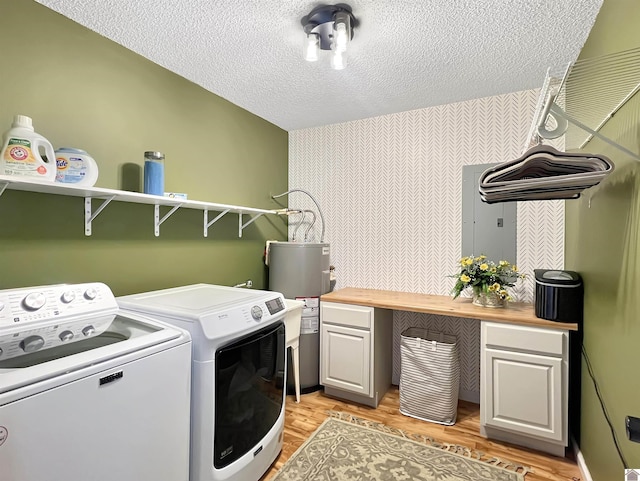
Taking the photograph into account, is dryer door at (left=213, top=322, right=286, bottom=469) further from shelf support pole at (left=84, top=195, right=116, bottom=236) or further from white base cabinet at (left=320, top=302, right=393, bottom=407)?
shelf support pole at (left=84, top=195, right=116, bottom=236)

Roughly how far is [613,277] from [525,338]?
70 cm

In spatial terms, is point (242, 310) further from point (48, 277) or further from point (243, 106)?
point (243, 106)

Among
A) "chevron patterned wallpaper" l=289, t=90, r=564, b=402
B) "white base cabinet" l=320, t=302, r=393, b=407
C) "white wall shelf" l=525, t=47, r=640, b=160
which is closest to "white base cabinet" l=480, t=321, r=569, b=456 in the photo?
"chevron patterned wallpaper" l=289, t=90, r=564, b=402

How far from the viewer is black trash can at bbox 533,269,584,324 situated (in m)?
1.79

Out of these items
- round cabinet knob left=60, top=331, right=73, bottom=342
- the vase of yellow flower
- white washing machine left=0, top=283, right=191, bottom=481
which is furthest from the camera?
the vase of yellow flower

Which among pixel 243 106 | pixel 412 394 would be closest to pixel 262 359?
pixel 412 394

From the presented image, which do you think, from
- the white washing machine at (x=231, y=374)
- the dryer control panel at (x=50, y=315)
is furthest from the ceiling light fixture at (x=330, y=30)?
the dryer control panel at (x=50, y=315)

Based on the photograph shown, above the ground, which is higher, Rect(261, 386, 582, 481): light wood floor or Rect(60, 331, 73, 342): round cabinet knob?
Rect(60, 331, 73, 342): round cabinet knob

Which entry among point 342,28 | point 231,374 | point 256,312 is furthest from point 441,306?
point 342,28

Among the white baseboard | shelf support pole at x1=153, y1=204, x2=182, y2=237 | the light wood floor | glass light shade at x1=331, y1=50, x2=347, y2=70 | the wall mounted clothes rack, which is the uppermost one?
glass light shade at x1=331, y1=50, x2=347, y2=70

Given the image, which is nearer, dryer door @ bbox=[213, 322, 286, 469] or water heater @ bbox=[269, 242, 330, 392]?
dryer door @ bbox=[213, 322, 286, 469]

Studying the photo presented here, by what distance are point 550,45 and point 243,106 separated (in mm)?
2091

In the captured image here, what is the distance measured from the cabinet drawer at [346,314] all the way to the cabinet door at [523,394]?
78 cm

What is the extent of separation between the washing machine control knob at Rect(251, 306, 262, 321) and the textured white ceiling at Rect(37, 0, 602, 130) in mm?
1425
